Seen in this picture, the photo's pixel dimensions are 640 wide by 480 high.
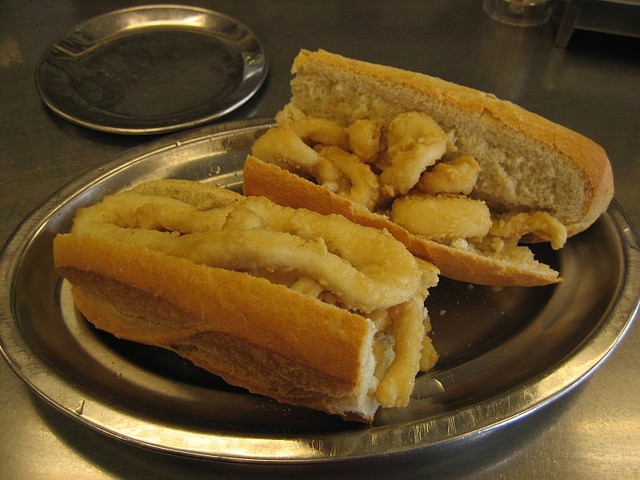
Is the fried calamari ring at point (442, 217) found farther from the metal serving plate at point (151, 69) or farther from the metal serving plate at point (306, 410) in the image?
the metal serving plate at point (151, 69)

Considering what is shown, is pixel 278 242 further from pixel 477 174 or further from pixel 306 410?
pixel 477 174

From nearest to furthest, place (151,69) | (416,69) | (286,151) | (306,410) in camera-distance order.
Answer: (306,410)
(286,151)
(151,69)
(416,69)

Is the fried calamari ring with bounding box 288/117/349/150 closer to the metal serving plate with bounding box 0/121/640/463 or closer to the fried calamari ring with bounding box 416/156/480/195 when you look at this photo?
the fried calamari ring with bounding box 416/156/480/195

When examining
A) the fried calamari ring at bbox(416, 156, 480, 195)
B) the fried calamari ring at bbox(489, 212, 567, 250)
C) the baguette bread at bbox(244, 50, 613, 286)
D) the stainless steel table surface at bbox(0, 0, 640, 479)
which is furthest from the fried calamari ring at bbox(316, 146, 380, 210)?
the stainless steel table surface at bbox(0, 0, 640, 479)

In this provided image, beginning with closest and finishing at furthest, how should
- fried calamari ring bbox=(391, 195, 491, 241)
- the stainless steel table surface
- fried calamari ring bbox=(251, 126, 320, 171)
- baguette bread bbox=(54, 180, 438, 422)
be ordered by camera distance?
baguette bread bbox=(54, 180, 438, 422)
the stainless steel table surface
fried calamari ring bbox=(391, 195, 491, 241)
fried calamari ring bbox=(251, 126, 320, 171)

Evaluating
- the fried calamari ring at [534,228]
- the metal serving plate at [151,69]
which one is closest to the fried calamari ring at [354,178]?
the fried calamari ring at [534,228]

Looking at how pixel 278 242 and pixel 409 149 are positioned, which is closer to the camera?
pixel 278 242

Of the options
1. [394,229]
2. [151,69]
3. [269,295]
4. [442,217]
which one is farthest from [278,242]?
[151,69]
